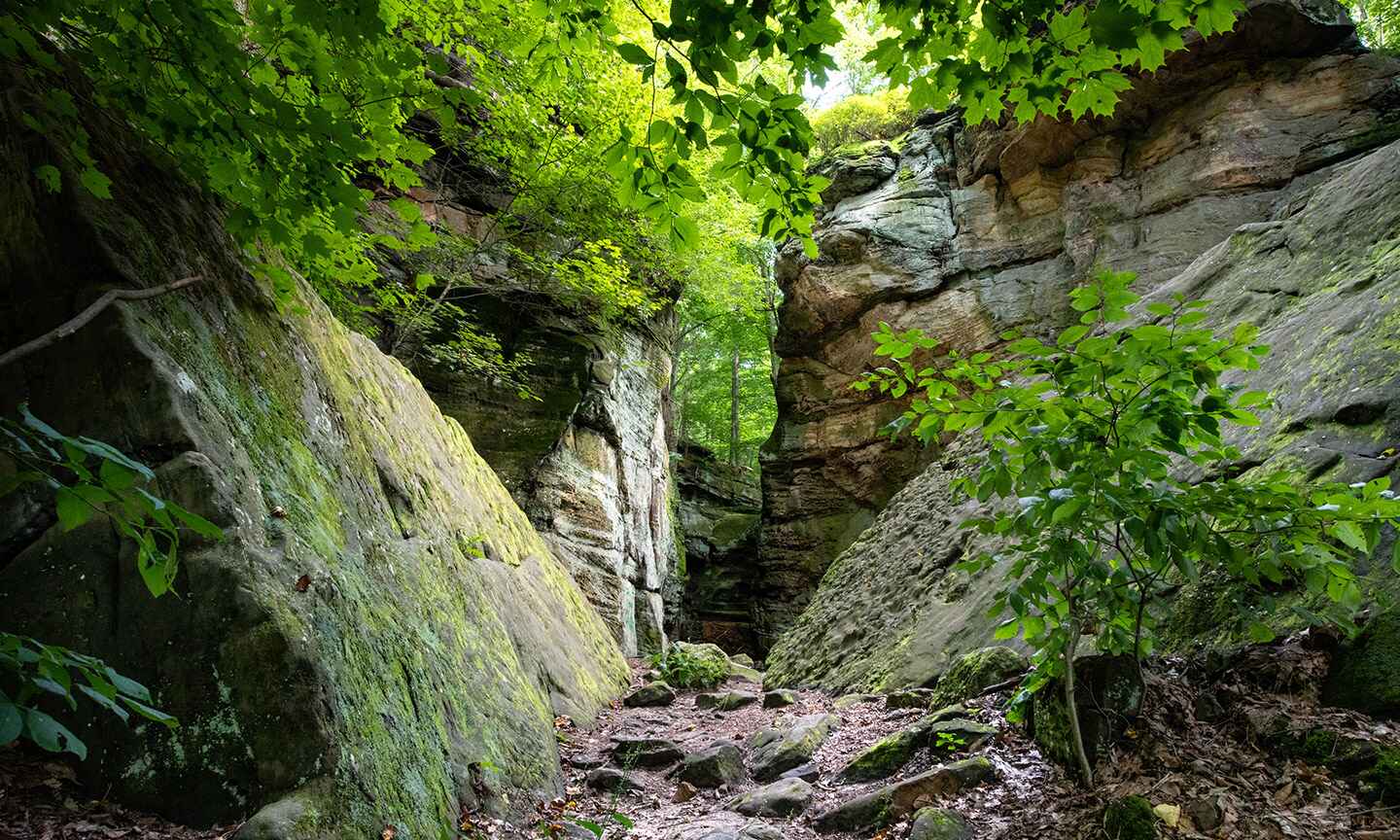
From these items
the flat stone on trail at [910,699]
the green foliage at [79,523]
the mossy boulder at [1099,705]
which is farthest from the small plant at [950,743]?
the green foliage at [79,523]

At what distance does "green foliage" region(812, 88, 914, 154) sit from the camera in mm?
21109

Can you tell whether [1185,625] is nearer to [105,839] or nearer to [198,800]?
[198,800]

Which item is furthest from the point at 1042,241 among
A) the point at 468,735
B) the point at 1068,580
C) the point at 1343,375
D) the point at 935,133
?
the point at 468,735

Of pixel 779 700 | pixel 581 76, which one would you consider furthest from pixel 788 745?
pixel 581 76

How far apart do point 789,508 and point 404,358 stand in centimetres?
1086

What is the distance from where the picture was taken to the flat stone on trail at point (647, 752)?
5727 mm

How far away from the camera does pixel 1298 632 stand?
10.9 feet

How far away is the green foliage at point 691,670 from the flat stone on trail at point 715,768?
462 cm

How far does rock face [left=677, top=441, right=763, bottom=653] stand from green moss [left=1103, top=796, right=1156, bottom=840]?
60.6 ft

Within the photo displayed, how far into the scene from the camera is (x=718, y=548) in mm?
23609

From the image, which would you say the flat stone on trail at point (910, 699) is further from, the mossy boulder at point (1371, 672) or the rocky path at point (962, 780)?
the mossy boulder at point (1371, 672)

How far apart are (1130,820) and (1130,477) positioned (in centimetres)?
135

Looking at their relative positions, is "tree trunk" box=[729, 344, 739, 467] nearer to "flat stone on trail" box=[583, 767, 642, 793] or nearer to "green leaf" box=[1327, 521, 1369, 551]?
"flat stone on trail" box=[583, 767, 642, 793]

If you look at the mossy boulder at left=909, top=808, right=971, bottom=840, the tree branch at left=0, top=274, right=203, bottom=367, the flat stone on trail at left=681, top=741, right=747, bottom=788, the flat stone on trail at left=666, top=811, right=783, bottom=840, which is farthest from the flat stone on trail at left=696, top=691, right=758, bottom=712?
the tree branch at left=0, top=274, right=203, bottom=367
